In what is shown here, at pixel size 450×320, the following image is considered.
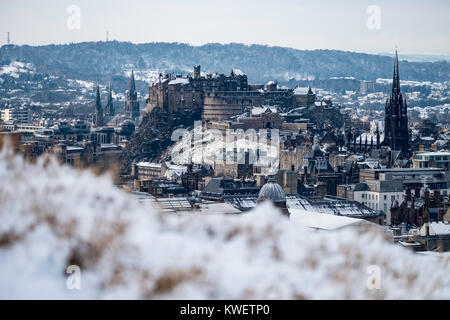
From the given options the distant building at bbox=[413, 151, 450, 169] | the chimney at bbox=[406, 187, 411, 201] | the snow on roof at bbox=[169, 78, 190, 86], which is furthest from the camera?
the snow on roof at bbox=[169, 78, 190, 86]

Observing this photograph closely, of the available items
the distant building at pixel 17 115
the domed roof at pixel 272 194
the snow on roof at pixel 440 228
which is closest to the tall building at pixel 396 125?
the distant building at pixel 17 115

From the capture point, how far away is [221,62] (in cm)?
10594

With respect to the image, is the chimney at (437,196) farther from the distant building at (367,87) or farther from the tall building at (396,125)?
the distant building at (367,87)

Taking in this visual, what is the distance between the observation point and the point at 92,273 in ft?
40.3

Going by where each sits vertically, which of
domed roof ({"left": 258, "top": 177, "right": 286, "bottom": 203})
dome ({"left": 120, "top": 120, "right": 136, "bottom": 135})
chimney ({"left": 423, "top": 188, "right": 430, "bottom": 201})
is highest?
domed roof ({"left": 258, "top": 177, "right": 286, "bottom": 203})

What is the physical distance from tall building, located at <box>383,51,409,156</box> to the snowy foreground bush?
35288mm

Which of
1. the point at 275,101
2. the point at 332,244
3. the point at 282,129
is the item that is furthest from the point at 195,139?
the point at 332,244

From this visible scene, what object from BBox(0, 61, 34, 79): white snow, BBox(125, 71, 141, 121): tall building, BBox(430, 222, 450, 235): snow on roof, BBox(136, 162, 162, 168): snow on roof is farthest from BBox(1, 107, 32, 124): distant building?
BBox(430, 222, 450, 235): snow on roof

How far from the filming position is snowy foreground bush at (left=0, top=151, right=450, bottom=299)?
39.7 ft

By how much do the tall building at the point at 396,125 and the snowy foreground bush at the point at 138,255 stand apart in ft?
116

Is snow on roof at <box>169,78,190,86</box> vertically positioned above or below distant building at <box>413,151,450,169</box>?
above

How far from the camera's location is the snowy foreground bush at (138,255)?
12.1m

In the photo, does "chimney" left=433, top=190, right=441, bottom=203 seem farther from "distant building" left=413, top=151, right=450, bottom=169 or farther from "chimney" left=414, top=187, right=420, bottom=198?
"distant building" left=413, top=151, right=450, bottom=169
